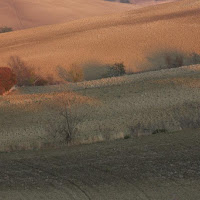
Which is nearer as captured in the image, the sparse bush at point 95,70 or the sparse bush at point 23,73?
the sparse bush at point 23,73

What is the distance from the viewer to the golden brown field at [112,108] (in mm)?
19141

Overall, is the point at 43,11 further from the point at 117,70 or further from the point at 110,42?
the point at 117,70

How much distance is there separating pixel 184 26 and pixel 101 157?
4931 cm

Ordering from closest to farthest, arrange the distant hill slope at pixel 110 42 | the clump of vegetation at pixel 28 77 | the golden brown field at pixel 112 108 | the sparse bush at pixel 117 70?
the golden brown field at pixel 112 108 < the clump of vegetation at pixel 28 77 < the sparse bush at pixel 117 70 < the distant hill slope at pixel 110 42

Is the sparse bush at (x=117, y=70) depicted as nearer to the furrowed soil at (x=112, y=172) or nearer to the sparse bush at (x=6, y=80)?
the sparse bush at (x=6, y=80)

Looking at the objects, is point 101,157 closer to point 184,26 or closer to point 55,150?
point 55,150

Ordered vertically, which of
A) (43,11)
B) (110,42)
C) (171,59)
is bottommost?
(171,59)

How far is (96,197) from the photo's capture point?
8836mm

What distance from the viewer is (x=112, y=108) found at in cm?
2434

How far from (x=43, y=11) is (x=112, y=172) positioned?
4614 inches

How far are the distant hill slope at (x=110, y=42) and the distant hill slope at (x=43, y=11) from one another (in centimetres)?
4454

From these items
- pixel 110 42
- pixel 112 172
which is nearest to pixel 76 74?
pixel 110 42

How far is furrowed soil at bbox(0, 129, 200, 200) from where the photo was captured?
8953 millimetres

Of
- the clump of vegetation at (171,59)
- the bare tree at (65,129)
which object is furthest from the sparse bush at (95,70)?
the bare tree at (65,129)
